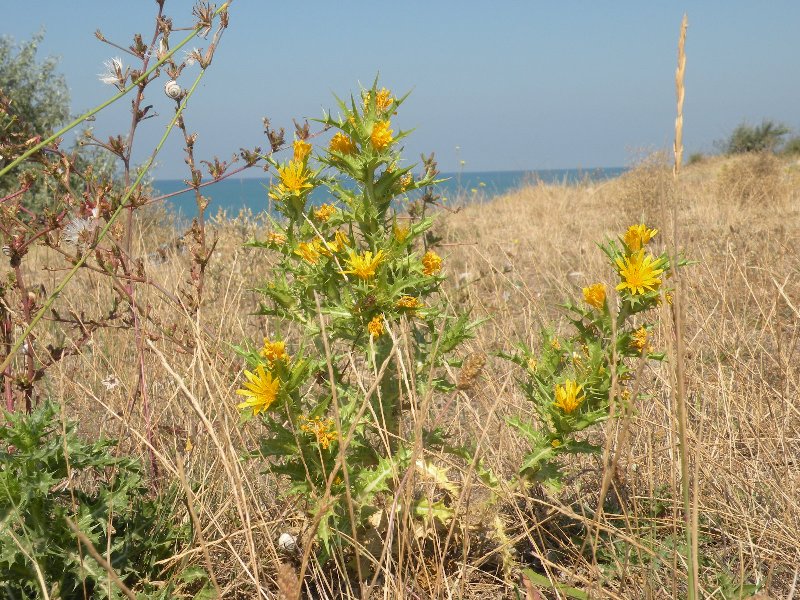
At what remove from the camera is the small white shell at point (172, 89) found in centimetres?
186

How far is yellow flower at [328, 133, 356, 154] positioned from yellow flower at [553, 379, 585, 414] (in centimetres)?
72

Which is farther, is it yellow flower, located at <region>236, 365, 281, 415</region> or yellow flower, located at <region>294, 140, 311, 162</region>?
yellow flower, located at <region>294, 140, 311, 162</region>

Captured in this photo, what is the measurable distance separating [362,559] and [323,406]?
0.44m

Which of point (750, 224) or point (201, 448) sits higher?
point (750, 224)

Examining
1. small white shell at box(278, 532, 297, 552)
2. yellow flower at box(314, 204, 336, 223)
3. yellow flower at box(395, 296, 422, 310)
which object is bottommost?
small white shell at box(278, 532, 297, 552)

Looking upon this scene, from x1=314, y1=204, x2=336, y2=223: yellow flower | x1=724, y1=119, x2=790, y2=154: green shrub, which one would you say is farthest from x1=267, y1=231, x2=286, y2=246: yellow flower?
x1=724, y1=119, x2=790, y2=154: green shrub

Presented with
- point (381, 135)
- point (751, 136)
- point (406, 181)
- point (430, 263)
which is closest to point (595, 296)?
point (430, 263)

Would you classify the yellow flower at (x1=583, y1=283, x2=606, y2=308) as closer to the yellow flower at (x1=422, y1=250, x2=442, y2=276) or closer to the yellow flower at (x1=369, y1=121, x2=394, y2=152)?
the yellow flower at (x1=422, y1=250, x2=442, y2=276)

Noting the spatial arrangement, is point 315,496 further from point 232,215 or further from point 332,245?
point 232,215

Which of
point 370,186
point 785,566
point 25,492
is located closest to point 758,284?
point 785,566

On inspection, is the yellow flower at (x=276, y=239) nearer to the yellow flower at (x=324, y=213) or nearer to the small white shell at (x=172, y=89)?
the yellow flower at (x=324, y=213)

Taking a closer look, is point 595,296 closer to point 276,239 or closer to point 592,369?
point 592,369

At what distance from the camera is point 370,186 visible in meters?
1.49

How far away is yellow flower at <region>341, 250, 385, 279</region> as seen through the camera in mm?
1388
